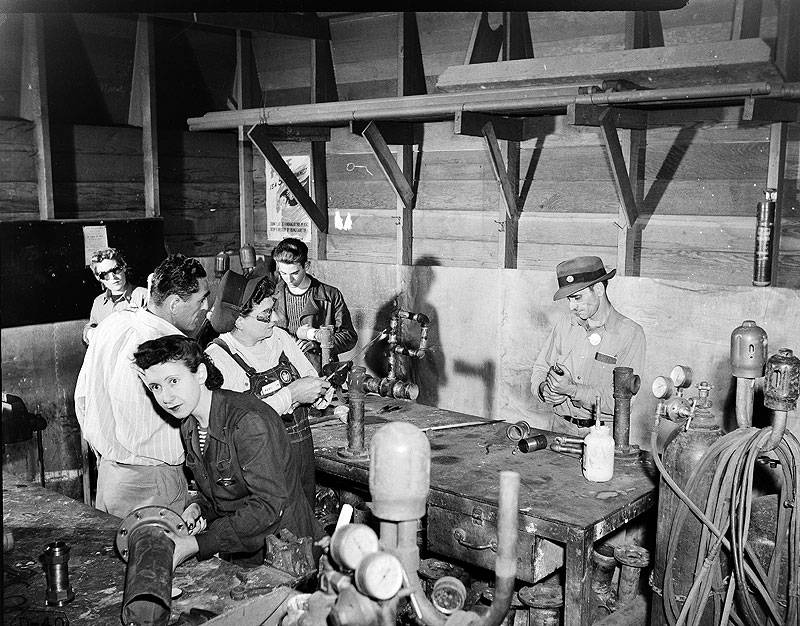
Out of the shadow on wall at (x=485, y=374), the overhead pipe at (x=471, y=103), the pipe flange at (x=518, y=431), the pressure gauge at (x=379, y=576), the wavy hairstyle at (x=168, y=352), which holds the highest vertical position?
the overhead pipe at (x=471, y=103)

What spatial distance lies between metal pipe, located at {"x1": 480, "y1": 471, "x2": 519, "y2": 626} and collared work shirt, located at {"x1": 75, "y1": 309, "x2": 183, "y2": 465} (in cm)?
269

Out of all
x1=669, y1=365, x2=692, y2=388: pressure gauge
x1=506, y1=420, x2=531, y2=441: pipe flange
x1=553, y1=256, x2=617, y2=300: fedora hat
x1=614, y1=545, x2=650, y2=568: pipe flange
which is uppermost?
x1=553, y1=256, x2=617, y2=300: fedora hat

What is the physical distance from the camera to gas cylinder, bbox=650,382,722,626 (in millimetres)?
3245

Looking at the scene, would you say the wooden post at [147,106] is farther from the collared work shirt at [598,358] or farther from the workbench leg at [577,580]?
the workbench leg at [577,580]

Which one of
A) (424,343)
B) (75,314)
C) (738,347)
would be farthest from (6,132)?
(738,347)

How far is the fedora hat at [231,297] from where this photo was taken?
3.97 metres

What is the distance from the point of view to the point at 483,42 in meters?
5.99

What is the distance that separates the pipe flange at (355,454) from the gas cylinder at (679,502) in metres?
1.48

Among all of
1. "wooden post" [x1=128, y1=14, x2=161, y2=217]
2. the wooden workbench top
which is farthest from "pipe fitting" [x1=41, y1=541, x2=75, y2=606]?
"wooden post" [x1=128, y1=14, x2=161, y2=217]

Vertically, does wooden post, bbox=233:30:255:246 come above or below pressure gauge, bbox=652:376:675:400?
above

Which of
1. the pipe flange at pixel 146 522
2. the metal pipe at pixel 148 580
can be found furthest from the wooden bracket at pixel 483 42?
the metal pipe at pixel 148 580

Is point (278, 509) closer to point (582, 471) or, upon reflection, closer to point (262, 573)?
point (262, 573)

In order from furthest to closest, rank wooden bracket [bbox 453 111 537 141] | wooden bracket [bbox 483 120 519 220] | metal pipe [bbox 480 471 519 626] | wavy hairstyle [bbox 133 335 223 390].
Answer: wooden bracket [bbox 483 120 519 220] < wooden bracket [bbox 453 111 537 141] < wavy hairstyle [bbox 133 335 223 390] < metal pipe [bbox 480 471 519 626]

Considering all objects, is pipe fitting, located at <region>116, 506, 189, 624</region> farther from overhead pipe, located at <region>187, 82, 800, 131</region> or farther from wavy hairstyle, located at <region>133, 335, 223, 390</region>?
overhead pipe, located at <region>187, 82, 800, 131</region>
